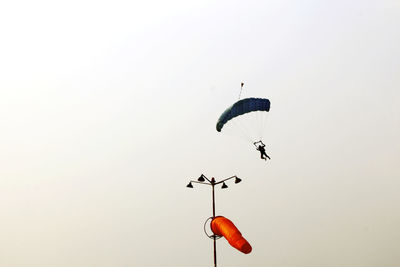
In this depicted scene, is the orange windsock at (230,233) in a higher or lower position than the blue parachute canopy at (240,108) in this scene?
lower

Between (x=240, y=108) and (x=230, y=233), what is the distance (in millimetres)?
8689

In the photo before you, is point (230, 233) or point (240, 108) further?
point (240, 108)

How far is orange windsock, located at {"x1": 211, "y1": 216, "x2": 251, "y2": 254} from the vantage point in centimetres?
1500

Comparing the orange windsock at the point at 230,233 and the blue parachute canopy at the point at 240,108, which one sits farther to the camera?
the blue parachute canopy at the point at 240,108

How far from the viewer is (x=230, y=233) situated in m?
15.6

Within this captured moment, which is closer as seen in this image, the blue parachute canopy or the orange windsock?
the orange windsock

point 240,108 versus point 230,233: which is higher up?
point 240,108

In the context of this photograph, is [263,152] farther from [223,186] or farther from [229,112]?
[223,186]

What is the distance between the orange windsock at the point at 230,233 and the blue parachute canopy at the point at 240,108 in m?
Answer: 7.10

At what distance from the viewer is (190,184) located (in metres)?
18.9

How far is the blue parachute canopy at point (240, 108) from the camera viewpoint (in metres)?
22.1

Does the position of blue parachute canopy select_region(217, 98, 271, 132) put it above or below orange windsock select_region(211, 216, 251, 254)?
above

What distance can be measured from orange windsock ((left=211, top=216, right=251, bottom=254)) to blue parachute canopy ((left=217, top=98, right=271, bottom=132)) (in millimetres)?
7104

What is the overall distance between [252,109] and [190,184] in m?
6.59
